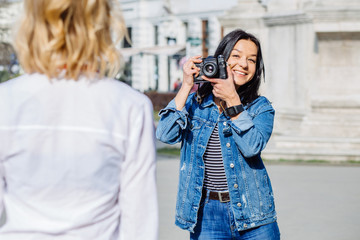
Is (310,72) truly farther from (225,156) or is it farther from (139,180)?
(139,180)

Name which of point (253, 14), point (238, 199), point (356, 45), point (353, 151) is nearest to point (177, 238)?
point (238, 199)

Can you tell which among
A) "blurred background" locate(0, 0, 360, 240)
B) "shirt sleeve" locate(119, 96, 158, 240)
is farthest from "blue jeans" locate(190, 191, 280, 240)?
"blurred background" locate(0, 0, 360, 240)

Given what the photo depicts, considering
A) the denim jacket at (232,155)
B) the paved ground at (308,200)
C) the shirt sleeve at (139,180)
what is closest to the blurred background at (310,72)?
the paved ground at (308,200)

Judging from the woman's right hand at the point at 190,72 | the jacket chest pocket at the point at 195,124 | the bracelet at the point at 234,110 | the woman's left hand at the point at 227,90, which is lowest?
the jacket chest pocket at the point at 195,124

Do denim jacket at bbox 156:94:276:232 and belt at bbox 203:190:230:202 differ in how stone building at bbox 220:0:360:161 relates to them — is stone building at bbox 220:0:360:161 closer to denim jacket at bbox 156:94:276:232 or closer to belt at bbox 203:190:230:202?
denim jacket at bbox 156:94:276:232

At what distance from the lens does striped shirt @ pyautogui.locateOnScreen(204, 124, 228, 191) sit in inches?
152

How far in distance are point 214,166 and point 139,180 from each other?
138 centimetres

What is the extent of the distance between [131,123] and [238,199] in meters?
1.40

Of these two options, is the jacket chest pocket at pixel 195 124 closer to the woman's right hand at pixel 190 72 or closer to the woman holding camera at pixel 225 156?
the woman holding camera at pixel 225 156

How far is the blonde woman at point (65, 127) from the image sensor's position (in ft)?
8.05

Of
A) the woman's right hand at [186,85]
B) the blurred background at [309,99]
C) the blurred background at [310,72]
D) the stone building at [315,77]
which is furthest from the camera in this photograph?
the stone building at [315,77]

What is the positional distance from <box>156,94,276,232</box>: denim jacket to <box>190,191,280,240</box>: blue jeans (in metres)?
0.04

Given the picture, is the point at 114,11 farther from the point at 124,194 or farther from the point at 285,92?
the point at 285,92

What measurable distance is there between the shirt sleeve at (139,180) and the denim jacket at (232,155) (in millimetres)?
1259
